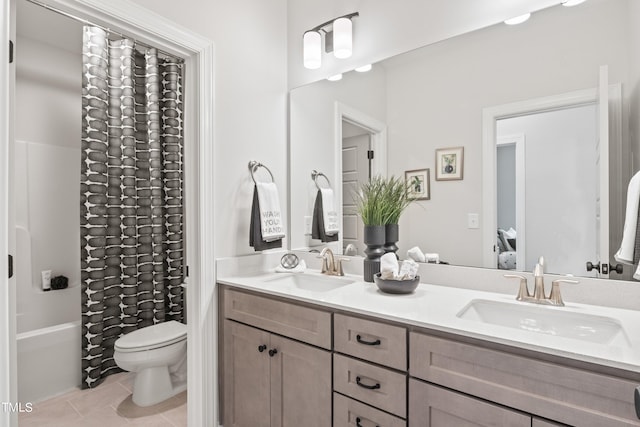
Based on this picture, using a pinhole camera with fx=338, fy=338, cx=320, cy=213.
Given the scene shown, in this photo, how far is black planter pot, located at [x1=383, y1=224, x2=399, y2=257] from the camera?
169 centimetres

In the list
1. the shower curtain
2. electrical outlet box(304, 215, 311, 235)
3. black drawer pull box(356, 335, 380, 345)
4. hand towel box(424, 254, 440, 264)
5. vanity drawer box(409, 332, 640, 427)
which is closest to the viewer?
vanity drawer box(409, 332, 640, 427)

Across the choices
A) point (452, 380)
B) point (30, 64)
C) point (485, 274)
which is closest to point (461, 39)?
point (485, 274)

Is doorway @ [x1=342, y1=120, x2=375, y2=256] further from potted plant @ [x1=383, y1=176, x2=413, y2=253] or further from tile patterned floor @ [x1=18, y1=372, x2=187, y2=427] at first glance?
tile patterned floor @ [x1=18, y1=372, x2=187, y2=427]

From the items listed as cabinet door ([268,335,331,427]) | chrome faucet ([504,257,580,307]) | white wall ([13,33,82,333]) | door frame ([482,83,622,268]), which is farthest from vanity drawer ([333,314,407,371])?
white wall ([13,33,82,333])

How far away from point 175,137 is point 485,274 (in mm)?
2449

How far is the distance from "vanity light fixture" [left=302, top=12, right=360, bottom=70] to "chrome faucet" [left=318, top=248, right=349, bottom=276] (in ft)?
3.58

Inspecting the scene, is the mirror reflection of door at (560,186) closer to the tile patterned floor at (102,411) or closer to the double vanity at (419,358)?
the double vanity at (419,358)

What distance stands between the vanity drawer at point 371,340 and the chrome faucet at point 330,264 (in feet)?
1.87

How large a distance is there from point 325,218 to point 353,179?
11.7 inches

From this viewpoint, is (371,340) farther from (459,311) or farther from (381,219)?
(381,219)

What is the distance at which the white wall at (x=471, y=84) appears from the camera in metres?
1.27

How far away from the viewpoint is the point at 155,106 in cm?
267

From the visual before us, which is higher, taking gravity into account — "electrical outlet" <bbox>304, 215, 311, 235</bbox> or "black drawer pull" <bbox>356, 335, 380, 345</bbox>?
"electrical outlet" <bbox>304, 215, 311, 235</bbox>

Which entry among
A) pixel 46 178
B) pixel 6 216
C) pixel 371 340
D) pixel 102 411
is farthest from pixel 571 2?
pixel 46 178
